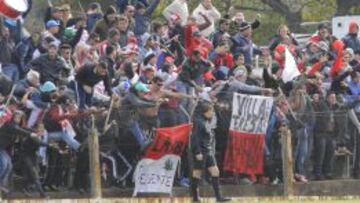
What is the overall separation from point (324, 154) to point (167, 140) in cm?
395

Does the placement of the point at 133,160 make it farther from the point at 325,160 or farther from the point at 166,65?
the point at 325,160

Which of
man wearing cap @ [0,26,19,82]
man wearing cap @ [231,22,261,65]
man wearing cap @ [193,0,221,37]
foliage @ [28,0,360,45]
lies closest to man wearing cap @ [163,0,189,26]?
man wearing cap @ [193,0,221,37]

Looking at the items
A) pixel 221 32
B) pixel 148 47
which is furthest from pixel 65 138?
pixel 221 32

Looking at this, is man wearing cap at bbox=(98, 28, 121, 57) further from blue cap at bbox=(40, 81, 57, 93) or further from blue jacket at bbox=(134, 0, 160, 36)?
blue cap at bbox=(40, 81, 57, 93)

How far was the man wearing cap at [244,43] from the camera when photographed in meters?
29.0

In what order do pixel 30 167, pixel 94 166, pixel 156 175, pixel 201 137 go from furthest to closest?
pixel 156 175 < pixel 201 137 < pixel 94 166 < pixel 30 167

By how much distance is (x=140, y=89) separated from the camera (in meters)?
25.1

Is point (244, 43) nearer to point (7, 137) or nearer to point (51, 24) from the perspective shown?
point (51, 24)

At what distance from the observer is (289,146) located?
26891 millimetres

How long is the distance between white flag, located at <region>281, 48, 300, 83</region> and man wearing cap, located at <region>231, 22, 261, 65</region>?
3.57ft

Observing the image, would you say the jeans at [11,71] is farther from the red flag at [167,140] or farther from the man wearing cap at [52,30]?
the red flag at [167,140]

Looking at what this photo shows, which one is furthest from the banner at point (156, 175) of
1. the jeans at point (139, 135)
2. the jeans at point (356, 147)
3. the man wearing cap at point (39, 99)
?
the jeans at point (356, 147)

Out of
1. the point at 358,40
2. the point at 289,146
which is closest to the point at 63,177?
the point at 289,146

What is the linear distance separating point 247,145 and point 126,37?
10.3 feet
